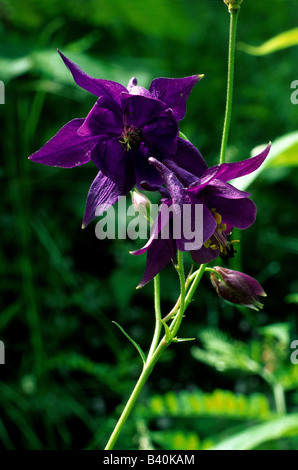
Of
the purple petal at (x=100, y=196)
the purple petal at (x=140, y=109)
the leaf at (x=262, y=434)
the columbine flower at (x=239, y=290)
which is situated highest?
the purple petal at (x=140, y=109)

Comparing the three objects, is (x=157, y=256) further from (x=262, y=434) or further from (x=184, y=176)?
(x=262, y=434)

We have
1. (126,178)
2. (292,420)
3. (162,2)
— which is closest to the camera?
(126,178)

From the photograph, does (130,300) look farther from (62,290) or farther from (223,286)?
(223,286)

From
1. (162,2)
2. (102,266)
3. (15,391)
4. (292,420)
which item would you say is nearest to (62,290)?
(102,266)

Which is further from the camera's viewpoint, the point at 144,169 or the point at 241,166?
the point at 144,169

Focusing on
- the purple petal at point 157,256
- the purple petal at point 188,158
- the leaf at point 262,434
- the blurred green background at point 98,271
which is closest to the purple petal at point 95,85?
the purple petal at point 188,158

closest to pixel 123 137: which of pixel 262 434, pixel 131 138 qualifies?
pixel 131 138

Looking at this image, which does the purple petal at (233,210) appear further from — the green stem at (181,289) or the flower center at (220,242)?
the green stem at (181,289)
